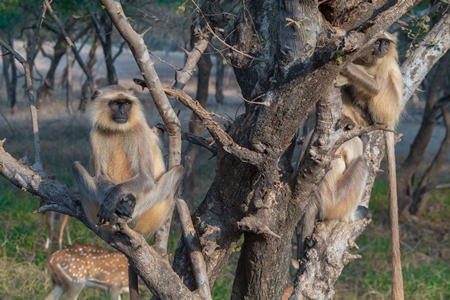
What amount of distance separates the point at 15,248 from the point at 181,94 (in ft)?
19.0

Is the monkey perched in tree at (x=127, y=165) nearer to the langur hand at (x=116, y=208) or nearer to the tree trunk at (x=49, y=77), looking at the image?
the langur hand at (x=116, y=208)

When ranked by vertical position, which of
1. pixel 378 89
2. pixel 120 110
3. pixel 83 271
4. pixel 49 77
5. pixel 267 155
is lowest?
pixel 83 271

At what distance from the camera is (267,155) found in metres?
3.01

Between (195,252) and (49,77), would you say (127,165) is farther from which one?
(49,77)

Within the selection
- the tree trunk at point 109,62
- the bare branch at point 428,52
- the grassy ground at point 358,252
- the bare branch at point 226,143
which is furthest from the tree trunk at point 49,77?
the bare branch at point 226,143

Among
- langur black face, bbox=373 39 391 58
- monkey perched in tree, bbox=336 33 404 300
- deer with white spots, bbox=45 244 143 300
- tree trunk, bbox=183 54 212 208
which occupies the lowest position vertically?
deer with white spots, bbox=45 244 143 300

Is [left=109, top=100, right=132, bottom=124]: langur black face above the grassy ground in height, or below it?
above

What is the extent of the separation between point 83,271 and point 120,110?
127 inches

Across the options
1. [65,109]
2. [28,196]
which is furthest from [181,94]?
[65,109]

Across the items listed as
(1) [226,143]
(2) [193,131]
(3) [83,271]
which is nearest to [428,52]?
(1) [226,143]

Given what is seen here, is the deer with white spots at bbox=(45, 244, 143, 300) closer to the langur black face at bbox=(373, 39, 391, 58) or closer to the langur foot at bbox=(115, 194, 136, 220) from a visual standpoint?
the langur foot at bbox=(115, 194, 136, 220)

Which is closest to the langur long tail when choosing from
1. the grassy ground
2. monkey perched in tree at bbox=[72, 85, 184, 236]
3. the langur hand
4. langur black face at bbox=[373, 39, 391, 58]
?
langur black face at bbox=[373, 39, 391, 58]

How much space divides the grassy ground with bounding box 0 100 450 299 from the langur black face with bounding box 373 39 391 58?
11.2 feet

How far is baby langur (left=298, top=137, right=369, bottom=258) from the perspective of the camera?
4.45 m
